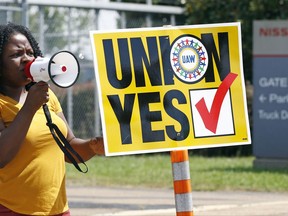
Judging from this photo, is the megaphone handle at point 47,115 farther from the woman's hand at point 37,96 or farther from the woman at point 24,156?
the woman's hand at point 37,96

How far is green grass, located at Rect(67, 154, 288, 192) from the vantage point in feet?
49.4

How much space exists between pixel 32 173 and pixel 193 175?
39.7ft

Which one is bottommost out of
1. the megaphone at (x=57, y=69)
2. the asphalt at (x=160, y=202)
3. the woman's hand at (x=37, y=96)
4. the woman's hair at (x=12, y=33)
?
the asphalt at (x=160, y=202)

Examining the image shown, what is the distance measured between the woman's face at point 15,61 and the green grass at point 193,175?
390 inches

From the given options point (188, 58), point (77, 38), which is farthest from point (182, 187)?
point (77, 38)

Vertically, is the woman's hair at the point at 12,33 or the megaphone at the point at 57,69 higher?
the woman's hair at the point at 12,33

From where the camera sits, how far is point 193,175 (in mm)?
16812

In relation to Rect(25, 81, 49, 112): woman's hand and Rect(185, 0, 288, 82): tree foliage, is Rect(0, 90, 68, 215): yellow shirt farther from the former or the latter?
Rect(185, 0, 288, 82): tree foliage

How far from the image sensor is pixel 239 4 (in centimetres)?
2458

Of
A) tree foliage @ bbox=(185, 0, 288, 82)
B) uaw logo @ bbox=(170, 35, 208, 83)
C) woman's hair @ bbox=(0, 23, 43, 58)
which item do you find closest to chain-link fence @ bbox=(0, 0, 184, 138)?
tree foliage @ bbox=(185, 0, 288, 82)

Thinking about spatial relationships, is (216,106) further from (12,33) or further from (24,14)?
(24,14)

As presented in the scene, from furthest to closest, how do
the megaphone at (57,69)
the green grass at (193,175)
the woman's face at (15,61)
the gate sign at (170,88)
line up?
the green grass at (193,175)
the gate sign at (170,88)
the woman's face at (15,61)
the megaphone at (57,69)

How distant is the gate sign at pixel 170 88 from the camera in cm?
511

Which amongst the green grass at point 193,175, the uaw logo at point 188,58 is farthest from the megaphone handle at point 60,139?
the green grass at point 193,175
